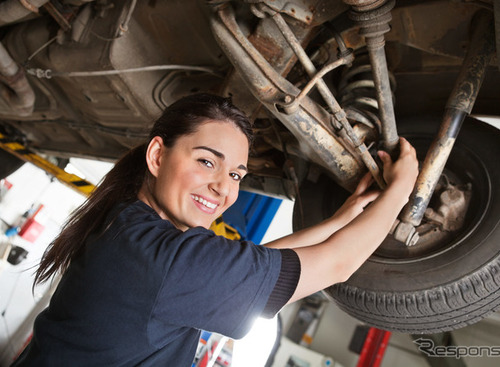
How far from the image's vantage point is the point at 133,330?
2.23 feet

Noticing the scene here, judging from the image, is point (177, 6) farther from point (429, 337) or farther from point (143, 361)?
point (429, 337)

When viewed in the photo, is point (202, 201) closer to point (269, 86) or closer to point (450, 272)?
point (269, 86)

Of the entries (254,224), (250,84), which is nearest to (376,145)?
(250,84)

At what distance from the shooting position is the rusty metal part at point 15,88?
1.71 metres

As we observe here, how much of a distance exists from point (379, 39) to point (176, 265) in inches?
28.8

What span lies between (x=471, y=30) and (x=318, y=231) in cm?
69

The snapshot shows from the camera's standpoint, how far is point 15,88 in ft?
6.01

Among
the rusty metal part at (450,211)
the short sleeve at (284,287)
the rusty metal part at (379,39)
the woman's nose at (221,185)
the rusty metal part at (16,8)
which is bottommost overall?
the short sleeve at (284,287)

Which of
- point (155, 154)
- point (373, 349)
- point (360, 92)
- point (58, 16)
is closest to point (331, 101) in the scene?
point (360, 92)

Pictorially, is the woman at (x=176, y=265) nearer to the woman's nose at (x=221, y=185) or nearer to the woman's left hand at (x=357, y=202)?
the woman's nose at (x=221, y=185)

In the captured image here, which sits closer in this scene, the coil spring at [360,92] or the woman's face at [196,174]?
the woman's face at [196,174]

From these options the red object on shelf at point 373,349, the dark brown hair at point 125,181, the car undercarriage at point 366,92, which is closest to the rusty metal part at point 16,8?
the car undercarriage at point 366,92

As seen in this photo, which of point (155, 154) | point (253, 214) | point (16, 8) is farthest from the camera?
point (253, 214)

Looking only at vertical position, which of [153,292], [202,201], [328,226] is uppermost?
[328,226]
